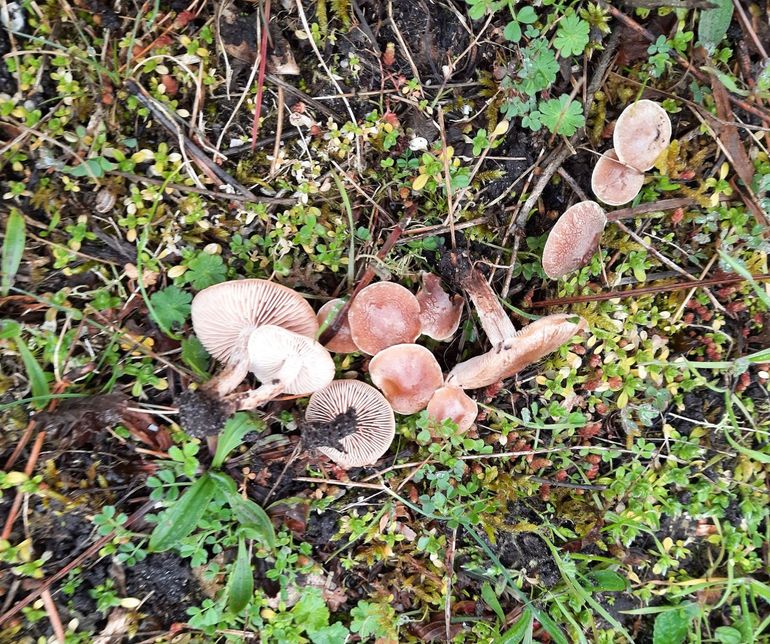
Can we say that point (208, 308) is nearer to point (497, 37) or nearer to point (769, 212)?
point (497, 37)

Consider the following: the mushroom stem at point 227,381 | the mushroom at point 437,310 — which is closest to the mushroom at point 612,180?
the mushroom at point 437,310

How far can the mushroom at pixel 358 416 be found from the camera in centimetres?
261

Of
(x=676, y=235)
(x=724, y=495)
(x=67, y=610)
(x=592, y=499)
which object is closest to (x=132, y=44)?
(x=67, y=610)

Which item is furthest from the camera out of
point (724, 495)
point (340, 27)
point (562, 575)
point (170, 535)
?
point (724, 495)

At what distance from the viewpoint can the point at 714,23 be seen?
2.68 m

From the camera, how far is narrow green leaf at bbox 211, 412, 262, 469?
2.49 metres

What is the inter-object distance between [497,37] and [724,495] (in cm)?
285

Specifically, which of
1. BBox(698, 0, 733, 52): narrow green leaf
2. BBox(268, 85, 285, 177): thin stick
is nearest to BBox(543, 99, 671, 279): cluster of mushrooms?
BBox(698, 0, 733, 52): narrow green leaf

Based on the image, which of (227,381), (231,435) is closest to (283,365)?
(227,381)

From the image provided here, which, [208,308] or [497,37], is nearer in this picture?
[208,308]

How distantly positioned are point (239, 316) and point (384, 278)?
2.46 feet

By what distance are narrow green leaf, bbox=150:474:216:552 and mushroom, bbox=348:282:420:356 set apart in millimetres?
1039

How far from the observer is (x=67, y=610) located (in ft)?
7.98

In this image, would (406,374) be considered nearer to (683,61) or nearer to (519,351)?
(519,351)
